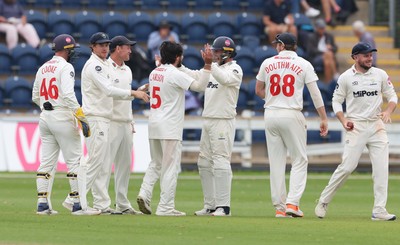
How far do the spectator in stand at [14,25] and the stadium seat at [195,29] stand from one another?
11.7 feet

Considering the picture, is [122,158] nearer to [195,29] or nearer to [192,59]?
[192,59]

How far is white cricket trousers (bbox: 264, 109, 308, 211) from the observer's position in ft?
51.8

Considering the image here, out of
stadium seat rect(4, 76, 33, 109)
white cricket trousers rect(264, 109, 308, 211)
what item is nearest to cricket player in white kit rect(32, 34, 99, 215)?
white cricket trousers rect(264, 109, 308, 211)

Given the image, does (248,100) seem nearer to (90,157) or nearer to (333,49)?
(333,49)

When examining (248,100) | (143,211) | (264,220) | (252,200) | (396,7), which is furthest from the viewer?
(396,7)

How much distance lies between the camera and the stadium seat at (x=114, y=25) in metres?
29.6

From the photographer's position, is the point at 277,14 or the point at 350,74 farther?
the point at 277,14

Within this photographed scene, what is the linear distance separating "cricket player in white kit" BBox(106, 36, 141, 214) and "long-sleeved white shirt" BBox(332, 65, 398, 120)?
2789 mm

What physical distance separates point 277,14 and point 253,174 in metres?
5.31

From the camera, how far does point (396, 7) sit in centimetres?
3091

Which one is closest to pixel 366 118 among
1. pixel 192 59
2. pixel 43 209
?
pixel 43 209

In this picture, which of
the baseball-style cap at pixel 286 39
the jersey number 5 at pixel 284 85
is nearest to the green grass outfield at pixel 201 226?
the jersey number 5 at pixel 284 85

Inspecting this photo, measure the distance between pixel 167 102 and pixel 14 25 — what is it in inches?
546

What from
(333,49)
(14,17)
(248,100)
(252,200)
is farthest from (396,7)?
(252,200)
